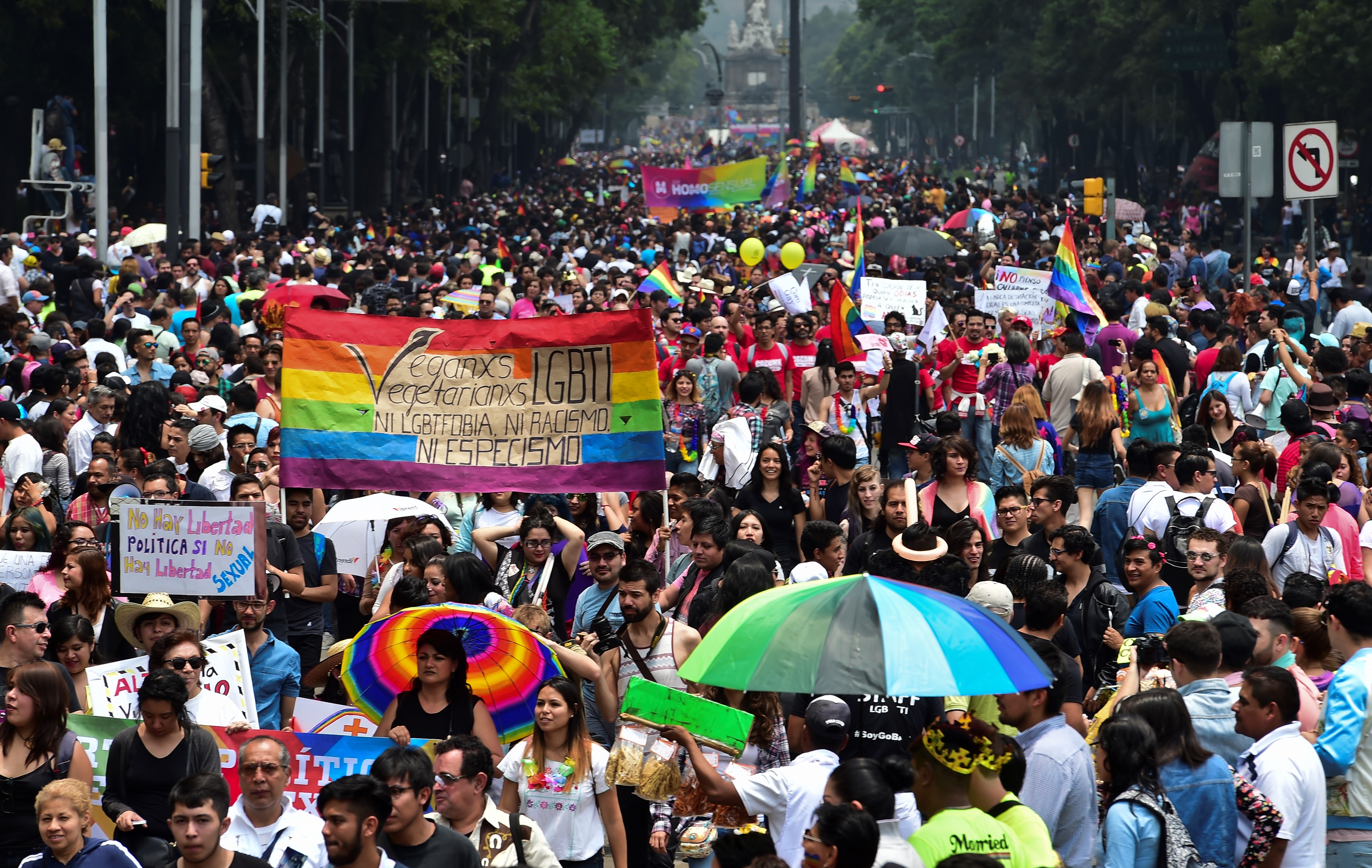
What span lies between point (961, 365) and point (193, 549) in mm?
7796

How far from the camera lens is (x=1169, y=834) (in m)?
5.36

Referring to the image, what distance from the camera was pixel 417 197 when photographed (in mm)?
57594

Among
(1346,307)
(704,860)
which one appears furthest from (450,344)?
(1346,307)

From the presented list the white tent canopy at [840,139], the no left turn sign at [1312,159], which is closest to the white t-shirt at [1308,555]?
the no left turn sign at [1312,159]

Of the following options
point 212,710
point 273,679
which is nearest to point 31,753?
point 212,710

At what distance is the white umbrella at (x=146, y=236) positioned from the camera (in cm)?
2556

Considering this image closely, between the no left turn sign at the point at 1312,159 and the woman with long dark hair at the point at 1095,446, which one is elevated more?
the no left turn sign at the point at 1312,159

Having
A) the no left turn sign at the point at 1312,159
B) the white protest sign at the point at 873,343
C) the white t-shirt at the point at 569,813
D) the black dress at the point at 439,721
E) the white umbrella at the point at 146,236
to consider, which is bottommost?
the white t-shirt at the point at 569,813

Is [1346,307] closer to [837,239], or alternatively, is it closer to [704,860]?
[704,860]

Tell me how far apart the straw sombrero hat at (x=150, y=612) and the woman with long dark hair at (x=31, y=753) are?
3.66ft

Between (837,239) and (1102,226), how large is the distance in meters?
6.15

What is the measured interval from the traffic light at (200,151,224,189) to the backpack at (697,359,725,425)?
635 inches

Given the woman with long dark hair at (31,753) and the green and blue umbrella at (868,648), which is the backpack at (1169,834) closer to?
the green and blue umbrella at (868,648)

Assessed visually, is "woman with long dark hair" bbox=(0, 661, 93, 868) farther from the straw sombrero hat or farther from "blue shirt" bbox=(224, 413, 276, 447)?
"blue shirt" bbox=(224, 413, 276, 447)
